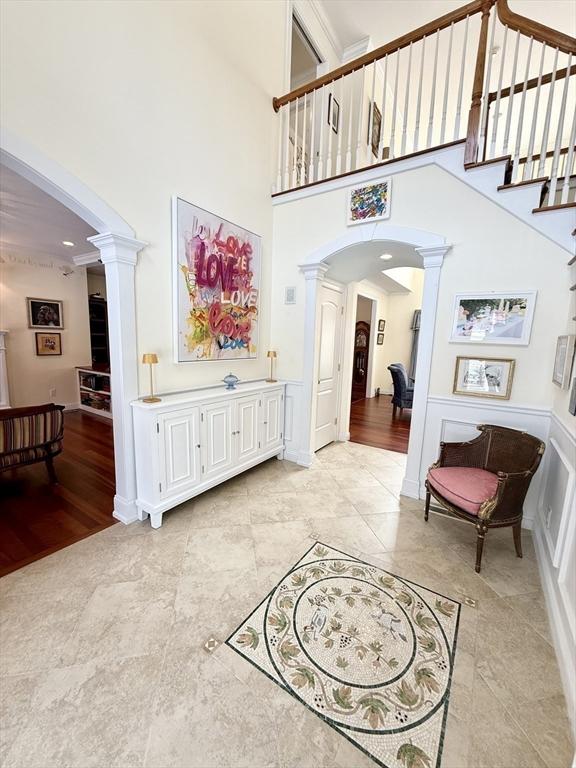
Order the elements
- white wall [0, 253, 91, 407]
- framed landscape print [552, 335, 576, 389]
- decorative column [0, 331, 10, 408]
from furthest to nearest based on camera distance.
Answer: white wall [0, 253, 91, 407] → decorative column [0, 331, 10, 408] → framed landscape print [552, 335, 576, 389]

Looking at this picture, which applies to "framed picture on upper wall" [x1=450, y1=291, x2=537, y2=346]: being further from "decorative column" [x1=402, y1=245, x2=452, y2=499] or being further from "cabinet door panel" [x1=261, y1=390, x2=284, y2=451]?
"cabinet door panel" [x1=261, y1=390, x2=284, y2=451]

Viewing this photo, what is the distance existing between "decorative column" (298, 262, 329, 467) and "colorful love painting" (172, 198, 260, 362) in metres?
0.60

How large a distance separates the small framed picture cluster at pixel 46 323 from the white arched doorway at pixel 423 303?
502 centimetres

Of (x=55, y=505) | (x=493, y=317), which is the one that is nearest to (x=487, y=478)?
(x=493, y=317)

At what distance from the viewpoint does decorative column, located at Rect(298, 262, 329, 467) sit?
3.56 meters

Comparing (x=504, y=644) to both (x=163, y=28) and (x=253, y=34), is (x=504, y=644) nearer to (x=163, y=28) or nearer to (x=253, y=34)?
(x=163, y=28)

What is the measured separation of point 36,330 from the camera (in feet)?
18.5

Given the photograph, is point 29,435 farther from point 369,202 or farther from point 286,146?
point 286,146

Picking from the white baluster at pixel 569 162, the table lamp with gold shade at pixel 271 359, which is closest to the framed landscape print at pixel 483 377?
the white baluster at pixel 569 162

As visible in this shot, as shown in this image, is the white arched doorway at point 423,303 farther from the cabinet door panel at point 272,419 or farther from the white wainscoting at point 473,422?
the cabinet door panel at point 272,419

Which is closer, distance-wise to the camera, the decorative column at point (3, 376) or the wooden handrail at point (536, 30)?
the wooden handrail at point (536, 30)

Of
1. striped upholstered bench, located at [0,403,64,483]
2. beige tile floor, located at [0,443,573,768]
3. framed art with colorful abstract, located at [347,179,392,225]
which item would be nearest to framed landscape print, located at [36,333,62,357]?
striped upholstered bench, located at [0,403,64,483]

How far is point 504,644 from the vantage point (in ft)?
5.26

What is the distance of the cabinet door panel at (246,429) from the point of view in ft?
10.3
